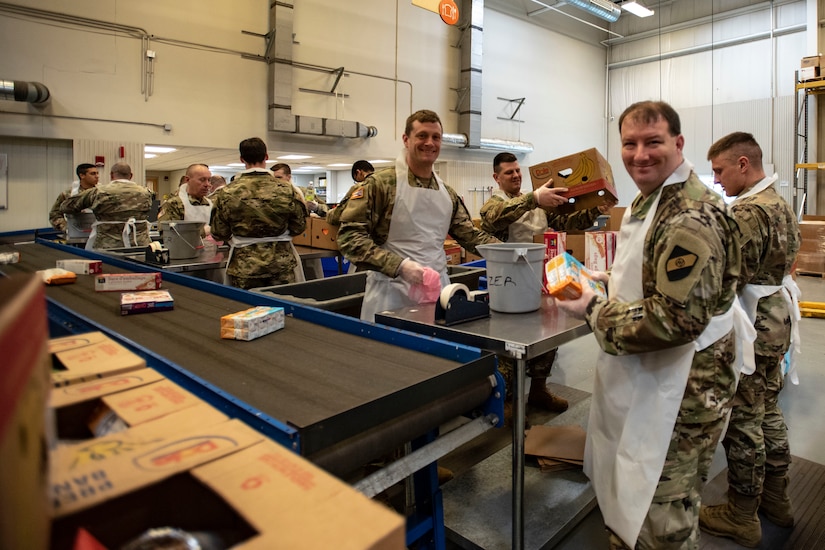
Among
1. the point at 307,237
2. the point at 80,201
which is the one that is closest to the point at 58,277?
the point at 80,201

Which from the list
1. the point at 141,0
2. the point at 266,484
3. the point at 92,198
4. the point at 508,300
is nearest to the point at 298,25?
the point at 141,0

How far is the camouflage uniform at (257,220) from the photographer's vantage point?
10.8 ft

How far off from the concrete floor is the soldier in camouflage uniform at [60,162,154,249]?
390 cm

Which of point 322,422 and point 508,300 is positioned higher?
point 508,300

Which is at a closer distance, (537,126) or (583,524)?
(583,524)

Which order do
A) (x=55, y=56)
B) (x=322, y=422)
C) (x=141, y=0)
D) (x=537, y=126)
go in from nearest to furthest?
1. (x=322, y=422)
2. (x=55, y=56)
3. (x=141, y=0)
4. (x=537, y=126)

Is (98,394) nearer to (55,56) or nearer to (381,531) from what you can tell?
(381,531)

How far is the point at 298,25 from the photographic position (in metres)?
7.29

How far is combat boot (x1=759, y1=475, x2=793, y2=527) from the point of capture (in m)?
2.07

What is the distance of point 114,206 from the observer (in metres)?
4.63

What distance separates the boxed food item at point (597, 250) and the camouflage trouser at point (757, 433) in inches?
28.6

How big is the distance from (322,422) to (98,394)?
356 mm

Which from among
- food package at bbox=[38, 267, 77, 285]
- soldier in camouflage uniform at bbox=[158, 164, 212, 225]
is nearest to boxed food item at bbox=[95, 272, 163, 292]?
food package at bbox=[38, 267, 77, 285]

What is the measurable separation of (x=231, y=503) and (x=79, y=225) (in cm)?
579
